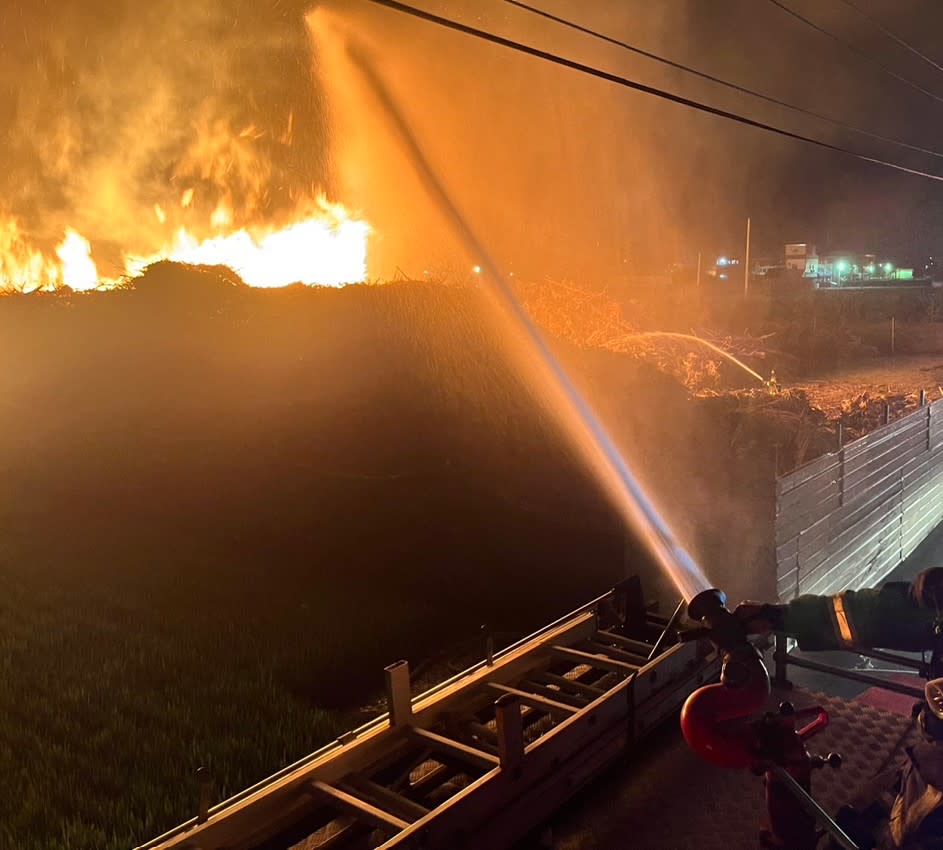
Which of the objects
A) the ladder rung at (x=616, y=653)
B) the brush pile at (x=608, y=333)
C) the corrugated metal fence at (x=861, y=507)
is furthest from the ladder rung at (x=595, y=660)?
the brush pile at (x=608, y=333)

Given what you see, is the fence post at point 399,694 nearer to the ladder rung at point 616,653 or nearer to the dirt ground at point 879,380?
the ladder rung at point 616,653

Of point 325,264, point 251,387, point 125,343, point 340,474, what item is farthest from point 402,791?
point 325,264

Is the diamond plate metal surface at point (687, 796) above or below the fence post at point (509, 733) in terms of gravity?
below

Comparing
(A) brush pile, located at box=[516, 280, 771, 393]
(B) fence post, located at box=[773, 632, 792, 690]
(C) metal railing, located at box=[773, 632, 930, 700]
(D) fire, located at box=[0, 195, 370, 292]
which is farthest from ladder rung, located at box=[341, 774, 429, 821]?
(D) fire, located at box=[0, 195, 370, 292]

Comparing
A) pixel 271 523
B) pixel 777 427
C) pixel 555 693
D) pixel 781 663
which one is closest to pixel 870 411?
pixel 777 427

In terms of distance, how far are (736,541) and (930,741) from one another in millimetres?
3548

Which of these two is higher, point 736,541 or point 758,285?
point 758,285

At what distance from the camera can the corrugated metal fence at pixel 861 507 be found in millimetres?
6320

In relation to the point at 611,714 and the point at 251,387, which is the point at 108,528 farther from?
the point at 611,714

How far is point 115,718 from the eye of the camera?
17.3ft

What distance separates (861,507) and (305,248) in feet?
50.8

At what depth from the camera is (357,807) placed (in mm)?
3078

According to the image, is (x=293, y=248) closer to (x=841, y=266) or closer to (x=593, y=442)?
(x=593, y=442)

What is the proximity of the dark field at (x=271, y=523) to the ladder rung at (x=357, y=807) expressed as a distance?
5.13 ft
